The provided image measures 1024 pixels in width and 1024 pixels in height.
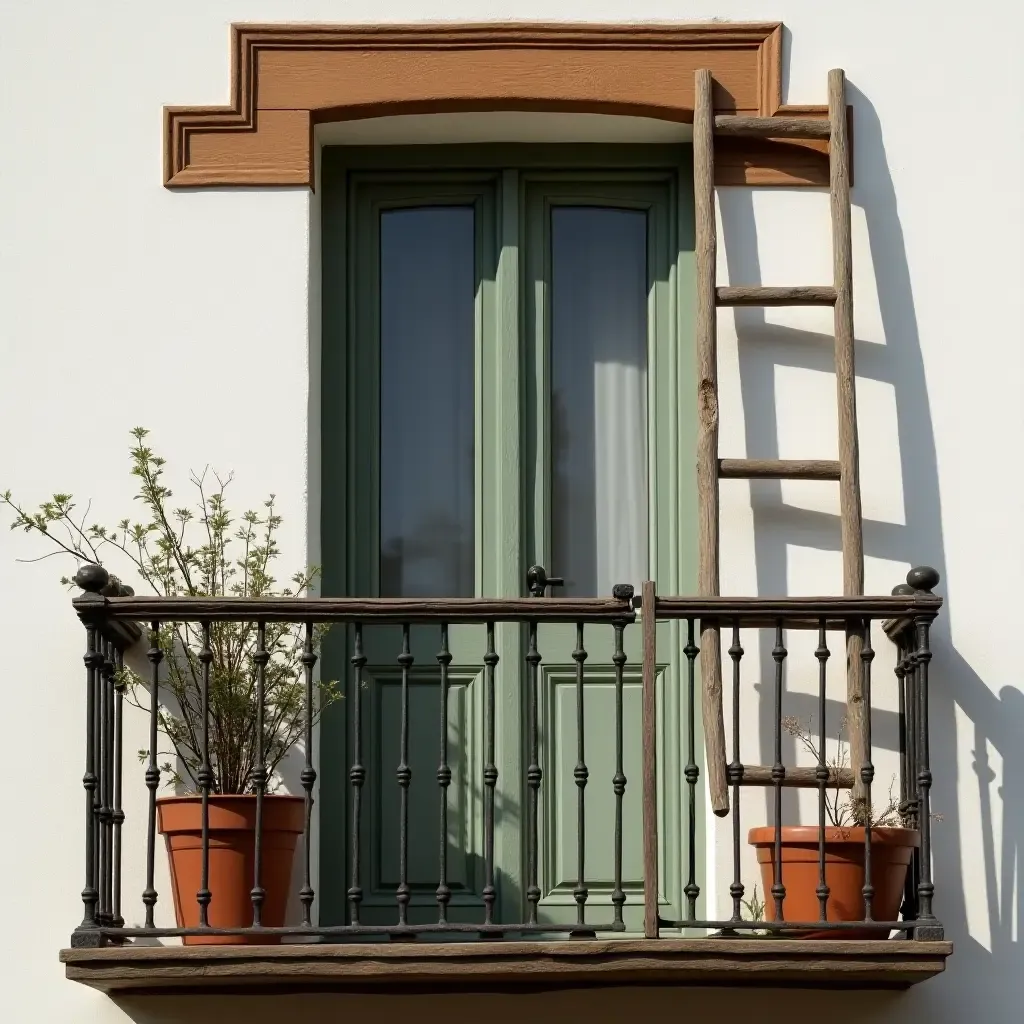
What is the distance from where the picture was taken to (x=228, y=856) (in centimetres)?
633

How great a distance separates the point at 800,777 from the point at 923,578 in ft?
2.28

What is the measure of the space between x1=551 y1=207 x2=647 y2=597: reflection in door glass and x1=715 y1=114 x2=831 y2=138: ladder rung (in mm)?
582

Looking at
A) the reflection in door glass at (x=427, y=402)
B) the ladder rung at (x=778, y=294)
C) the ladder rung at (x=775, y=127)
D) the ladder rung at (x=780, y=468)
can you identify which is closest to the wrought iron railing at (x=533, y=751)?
the ladder rung at (x=780, y=468)

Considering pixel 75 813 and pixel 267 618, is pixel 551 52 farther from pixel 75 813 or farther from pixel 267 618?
pixel 75 813

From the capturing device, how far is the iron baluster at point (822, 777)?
6.17 meters

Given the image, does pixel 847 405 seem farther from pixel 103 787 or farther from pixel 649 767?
pixel 103 787

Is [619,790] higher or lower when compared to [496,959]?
higher

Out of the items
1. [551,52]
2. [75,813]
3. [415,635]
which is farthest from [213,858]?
[551,52]

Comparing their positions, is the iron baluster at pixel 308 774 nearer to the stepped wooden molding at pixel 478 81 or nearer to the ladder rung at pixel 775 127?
the stepped wooden molding at pixel 478 81

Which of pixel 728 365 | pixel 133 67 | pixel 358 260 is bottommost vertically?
pixel 728 365

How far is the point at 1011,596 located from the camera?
691cm

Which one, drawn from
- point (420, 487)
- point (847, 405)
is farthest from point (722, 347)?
point (420, 487)

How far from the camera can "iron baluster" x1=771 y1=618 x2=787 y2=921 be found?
244 inches

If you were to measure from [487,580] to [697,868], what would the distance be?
1145mm
